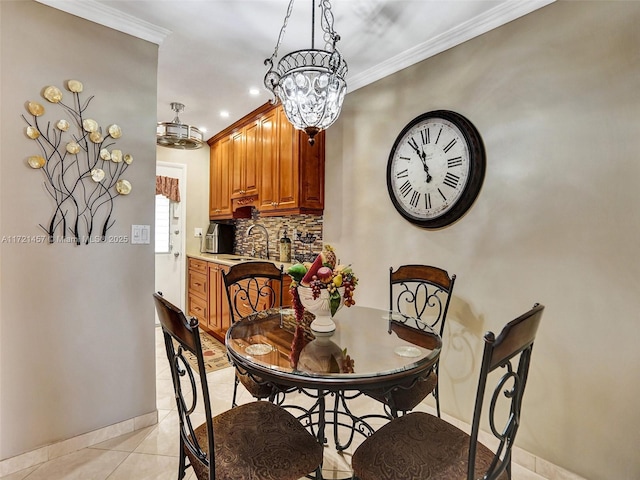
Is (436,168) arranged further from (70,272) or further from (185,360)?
(70,272)

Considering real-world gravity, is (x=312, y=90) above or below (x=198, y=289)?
above

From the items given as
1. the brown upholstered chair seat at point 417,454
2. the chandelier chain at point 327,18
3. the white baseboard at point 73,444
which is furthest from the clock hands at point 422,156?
the white baseboard at point 73,444

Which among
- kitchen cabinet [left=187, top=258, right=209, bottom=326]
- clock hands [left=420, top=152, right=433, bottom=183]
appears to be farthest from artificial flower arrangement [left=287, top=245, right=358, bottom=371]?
kitchen cabinet [left=187, top=258, right=209, bottom=326]

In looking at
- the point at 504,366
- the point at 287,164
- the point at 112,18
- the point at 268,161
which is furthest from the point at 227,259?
the point at 504,366

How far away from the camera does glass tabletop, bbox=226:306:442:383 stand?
121 centimetres

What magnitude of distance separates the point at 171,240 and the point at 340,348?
12.8 ft

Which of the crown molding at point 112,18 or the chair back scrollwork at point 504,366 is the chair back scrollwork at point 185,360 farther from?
the crown molding at point 112,18

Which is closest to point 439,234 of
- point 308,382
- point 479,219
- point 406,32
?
point 479,219

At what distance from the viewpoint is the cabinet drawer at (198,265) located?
4168mm

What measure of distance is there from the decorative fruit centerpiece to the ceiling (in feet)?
5.02

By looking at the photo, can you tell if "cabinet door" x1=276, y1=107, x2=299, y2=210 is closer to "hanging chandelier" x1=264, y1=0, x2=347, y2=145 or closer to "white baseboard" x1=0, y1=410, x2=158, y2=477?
"hanging chandelier" x1=264, y1=0, x2=347, y2=145

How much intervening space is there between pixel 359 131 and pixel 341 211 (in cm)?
73

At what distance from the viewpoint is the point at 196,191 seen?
486cm

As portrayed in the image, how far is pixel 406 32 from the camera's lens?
7.13ft
